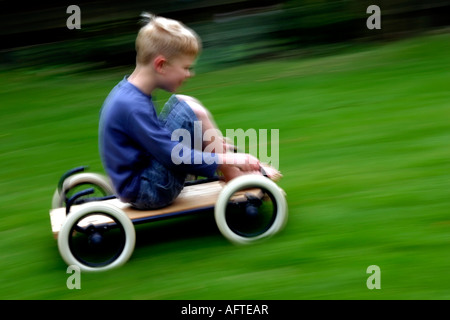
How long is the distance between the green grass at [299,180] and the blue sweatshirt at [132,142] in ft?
1.27

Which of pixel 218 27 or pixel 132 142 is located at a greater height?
pixel 218 27

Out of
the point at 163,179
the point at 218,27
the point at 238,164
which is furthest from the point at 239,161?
the point at 218,27

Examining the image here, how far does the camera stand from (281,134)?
5.26 metres

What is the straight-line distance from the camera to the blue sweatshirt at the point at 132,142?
11.6ft

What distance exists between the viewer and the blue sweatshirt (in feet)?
11.6

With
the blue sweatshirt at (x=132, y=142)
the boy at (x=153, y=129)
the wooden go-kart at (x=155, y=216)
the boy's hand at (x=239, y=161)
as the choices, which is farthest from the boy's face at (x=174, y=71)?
the wooden go-kart at (x=155, y=216)

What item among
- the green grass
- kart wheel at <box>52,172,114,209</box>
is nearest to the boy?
the green grass

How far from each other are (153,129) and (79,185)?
871mm

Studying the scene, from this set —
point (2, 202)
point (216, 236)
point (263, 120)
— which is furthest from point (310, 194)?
point (2, 202)

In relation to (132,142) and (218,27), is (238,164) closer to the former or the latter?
(132,142)

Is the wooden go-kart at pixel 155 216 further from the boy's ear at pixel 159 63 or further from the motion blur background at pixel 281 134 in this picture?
the boy's ear at pixel 159 63

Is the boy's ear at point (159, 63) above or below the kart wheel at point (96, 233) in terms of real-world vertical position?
above
